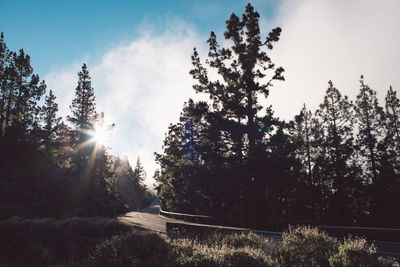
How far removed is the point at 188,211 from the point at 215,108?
20.6m

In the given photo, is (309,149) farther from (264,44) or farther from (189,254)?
(189,254)

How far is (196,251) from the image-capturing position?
7266mm

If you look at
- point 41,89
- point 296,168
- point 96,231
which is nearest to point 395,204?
point 296,168

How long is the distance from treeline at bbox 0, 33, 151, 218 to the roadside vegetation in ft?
29.4

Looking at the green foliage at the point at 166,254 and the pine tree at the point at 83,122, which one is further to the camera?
the pine tree at the point at 83,122

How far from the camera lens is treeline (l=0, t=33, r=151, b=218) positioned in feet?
91.0

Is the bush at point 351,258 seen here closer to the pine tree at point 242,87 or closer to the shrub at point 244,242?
the shrub at point 244,242

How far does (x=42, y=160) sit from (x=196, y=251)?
32.5 m

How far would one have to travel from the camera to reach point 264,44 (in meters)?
23.0

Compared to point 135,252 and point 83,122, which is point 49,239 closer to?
point 135,252

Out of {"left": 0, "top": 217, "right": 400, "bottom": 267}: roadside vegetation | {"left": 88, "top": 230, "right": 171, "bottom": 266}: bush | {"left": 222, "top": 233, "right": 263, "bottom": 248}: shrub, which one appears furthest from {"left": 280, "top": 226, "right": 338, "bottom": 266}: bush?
{"left": 88, "top": 230, "right": 171, "bottom": 266}: bush

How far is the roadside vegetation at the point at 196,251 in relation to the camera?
6395 mm

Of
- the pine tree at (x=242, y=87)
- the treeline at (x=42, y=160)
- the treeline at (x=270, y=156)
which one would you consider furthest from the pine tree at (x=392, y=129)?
the treeline at (x=42, y=160)

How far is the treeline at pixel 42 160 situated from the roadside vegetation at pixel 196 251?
8966mm
